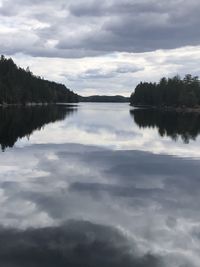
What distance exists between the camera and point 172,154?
118 ft

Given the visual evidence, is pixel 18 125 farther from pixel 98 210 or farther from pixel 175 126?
pixel 98 210

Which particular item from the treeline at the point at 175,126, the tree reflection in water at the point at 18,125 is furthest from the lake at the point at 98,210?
the treeline at the point at 175,126

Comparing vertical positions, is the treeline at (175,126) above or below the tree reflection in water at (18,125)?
below

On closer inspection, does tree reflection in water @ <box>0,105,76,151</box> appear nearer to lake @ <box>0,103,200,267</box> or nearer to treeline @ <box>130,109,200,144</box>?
lake @ <box>0,103,200,267</box>

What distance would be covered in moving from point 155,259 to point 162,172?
1483 centimetres

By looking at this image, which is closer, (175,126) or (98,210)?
(98,210)

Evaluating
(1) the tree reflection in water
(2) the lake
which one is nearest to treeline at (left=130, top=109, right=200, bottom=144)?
(1) the tree reflection in water

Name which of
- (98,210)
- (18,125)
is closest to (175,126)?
(18,125)

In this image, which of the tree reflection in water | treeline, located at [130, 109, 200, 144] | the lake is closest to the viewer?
the lake

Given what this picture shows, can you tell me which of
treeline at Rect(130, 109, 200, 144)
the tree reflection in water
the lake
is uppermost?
the lake

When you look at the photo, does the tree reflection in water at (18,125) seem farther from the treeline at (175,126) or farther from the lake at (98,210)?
the treeline at (175,126)

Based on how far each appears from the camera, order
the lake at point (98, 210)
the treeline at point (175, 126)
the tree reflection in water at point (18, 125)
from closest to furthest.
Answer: the lake at point (98, 210)
the tree reflection in water at point (18, 125)
the treeline at point (175, 126)

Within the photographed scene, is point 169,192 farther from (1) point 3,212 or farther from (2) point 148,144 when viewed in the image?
(2) point 148,144

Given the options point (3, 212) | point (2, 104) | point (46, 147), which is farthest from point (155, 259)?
point (2, 104)
